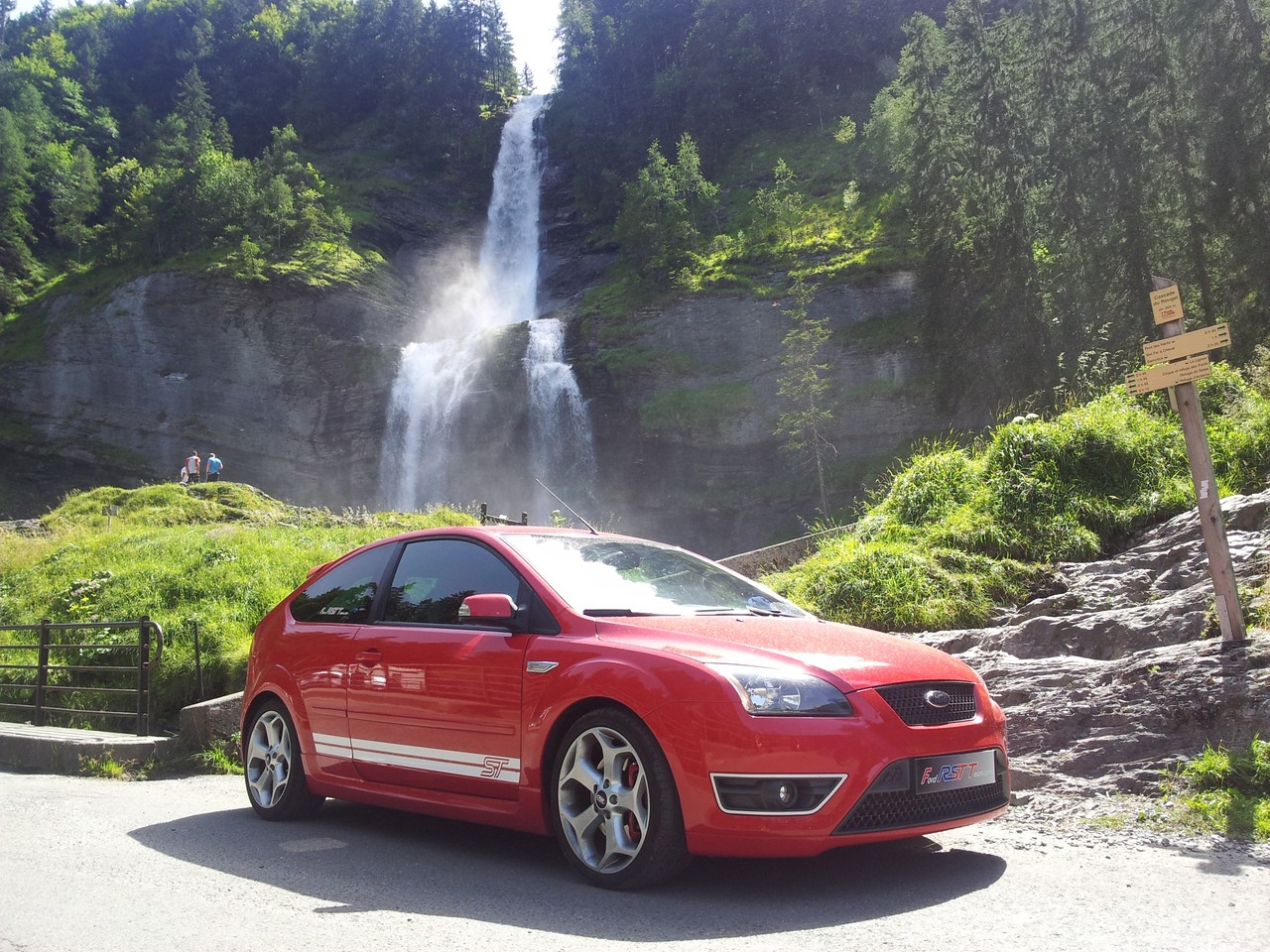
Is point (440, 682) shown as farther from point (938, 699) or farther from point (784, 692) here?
point (938, 699)

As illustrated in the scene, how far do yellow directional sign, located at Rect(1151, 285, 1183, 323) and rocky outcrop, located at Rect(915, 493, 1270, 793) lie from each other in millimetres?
1887

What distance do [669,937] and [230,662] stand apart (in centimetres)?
838

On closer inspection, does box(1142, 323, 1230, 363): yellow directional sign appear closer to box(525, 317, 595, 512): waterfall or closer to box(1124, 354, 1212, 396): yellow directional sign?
box(1124, 354, 1212, 396): yellow directional sign

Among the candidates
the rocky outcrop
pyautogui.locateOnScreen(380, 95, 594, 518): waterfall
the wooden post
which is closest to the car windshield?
the rocky outcrop

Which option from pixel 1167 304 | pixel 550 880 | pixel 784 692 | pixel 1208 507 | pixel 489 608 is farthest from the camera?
pixel 1167 304

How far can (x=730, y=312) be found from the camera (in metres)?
46.5

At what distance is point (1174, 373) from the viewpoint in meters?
6.09

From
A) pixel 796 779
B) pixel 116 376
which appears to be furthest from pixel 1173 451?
pixel 116 376

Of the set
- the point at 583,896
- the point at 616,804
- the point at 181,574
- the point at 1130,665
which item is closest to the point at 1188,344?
the point at 1130,665

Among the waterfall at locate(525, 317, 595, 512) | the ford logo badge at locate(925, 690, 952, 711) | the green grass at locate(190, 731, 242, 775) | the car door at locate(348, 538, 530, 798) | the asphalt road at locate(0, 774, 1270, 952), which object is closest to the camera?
the asphalt road at locate(0, 774, 1270, 952)

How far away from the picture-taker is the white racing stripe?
15.0ft

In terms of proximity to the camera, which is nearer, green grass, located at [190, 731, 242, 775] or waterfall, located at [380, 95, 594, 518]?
green grass, located at [190, 731, 242, 775]

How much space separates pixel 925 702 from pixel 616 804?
1.35 metres

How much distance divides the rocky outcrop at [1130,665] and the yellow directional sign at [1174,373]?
1.51 meters
